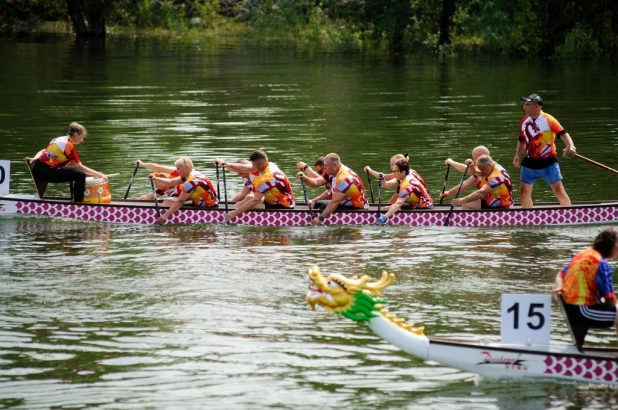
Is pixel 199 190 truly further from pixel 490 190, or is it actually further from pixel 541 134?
pixel 541 134

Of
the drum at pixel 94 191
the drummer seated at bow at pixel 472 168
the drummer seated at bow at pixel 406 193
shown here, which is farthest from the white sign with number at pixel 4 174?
the drummer seated at bow at pixel 472 168

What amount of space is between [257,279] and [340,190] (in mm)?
3766

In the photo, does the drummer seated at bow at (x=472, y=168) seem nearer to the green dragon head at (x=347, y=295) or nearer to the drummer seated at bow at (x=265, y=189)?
the drummer seated at bow at (x=265, y=189)

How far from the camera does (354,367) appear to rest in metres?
11.8

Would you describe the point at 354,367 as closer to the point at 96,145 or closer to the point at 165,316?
the point at 165,316

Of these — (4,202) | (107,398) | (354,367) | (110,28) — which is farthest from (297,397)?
(110,28)

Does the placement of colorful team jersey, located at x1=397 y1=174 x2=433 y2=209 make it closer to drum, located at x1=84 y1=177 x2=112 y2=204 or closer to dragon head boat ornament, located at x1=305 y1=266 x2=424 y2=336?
drum, located at x1=84 y1=177 x2=112 y2=204

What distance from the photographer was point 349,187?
61.7 ft

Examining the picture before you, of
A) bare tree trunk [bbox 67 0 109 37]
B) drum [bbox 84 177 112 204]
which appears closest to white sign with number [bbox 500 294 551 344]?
drum [bbox 84 177 112 204]

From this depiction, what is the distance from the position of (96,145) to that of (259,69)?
22.6 m

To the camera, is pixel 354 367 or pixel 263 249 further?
pixel 263 249

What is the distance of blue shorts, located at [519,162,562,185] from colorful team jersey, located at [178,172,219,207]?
546 cm

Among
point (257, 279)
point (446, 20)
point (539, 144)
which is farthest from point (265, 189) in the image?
point (446, 20)

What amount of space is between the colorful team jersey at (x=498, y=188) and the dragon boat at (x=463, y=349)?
790 cm
